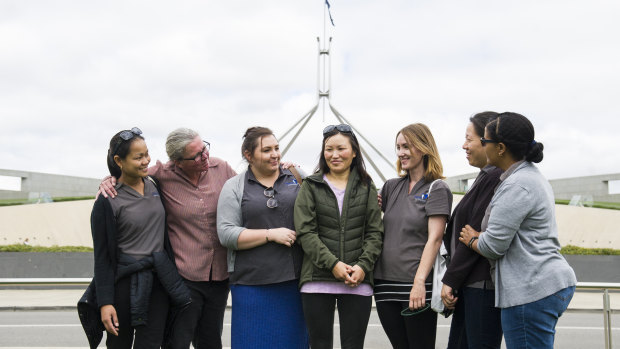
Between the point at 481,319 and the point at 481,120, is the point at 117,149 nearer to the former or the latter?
the point at 481,120

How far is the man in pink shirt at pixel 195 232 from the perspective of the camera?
3.66m

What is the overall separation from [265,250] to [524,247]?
1437mm

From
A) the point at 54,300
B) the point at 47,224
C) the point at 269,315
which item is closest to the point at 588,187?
the point at 47,224

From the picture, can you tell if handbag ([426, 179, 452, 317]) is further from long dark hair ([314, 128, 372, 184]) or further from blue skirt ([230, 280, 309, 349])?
blue skirt ([230, 280, 309, 349])

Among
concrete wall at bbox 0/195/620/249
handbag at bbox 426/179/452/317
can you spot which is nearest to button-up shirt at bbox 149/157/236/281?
handbag at bbox 426/179/452/317

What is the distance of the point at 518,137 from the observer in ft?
9.95

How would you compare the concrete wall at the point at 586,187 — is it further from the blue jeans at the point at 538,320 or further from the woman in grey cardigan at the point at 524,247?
the blue jeans at the point at 538,320

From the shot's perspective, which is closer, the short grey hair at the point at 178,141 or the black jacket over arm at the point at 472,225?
the black jacket over arm at the point at 472,225

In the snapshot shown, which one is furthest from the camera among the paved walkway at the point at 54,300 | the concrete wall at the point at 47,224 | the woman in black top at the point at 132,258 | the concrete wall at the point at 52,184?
the concrete wall at the point at 52,184

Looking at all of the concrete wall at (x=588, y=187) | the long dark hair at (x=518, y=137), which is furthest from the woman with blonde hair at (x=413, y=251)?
the concrete wall at (x=588, y=187)

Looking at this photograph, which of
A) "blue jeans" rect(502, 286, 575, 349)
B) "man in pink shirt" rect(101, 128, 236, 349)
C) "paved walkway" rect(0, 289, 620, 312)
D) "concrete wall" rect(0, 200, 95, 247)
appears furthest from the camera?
"concrete wall" rect(0, 200, 95, 247)

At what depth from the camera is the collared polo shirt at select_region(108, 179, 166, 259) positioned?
3.40 m

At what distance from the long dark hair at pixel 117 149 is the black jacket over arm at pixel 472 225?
1.87 meters

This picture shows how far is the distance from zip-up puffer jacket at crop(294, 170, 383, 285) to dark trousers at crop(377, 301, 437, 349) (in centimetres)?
23
